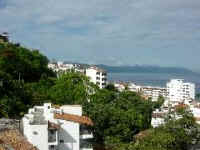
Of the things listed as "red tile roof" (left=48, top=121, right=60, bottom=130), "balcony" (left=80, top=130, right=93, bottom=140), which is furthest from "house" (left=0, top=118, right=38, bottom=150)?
"balcony" (left=80, top=130, right=93, bottom=140)

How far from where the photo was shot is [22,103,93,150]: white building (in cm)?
2048

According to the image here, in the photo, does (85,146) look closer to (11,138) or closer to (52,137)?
(52,137)

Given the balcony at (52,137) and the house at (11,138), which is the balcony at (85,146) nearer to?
the balcony at (52,137)

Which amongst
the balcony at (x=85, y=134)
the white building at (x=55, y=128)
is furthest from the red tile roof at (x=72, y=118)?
the balcony at (x=85, y=134)

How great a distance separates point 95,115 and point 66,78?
40.4 ft

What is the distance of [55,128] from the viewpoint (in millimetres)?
21109

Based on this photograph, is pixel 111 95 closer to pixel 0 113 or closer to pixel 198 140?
pixel 198 140

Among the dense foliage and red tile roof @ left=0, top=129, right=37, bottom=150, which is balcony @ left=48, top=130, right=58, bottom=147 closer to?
red tile roof @ left=0, top=129, right=37, bottom=150

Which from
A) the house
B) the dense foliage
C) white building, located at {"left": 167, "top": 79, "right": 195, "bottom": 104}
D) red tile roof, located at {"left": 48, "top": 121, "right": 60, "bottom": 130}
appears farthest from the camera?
white building, located at {"left": 167, "top": 79, "right": 195, "bottom": 104}

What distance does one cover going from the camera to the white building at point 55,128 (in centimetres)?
2048

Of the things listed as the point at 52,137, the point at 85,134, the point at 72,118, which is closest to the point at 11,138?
the point at 52,137

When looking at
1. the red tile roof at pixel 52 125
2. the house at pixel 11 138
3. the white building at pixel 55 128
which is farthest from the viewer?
the red tile roof at pixel 52 125

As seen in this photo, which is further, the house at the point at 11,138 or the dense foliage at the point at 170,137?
the dense foliage at the point at 170,137

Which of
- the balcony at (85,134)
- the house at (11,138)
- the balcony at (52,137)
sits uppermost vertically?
the house at (11,138)
